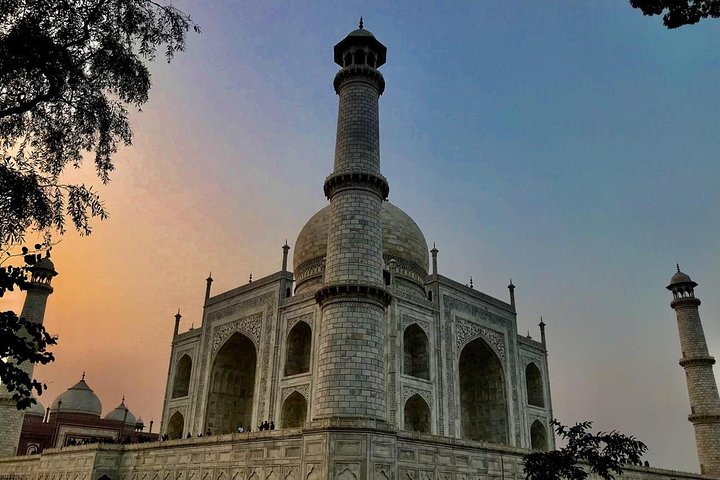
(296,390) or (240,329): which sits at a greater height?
(240,329)

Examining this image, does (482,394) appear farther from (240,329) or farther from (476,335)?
(240,329)

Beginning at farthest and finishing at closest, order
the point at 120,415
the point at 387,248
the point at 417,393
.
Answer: the point at 120,415, the point at 387,248, the point at 417,393

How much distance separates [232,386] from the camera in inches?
1027

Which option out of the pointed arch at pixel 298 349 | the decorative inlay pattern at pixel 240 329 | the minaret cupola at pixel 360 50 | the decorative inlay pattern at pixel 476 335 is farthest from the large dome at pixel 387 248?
the minaret cupola at pixel 360 50

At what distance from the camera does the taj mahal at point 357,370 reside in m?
11.9

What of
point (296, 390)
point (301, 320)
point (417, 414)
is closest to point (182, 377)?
point (301, 320)

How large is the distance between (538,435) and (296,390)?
1204 cm

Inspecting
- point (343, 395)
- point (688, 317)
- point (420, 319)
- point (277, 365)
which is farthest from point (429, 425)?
point (688, 317)

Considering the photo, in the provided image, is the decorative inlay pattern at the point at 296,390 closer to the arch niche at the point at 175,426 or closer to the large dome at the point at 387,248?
the large dome at the point at 387,248

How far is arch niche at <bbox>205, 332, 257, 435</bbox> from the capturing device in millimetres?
25078

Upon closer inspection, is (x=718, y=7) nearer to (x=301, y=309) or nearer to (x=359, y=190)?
(x=359, y=190)

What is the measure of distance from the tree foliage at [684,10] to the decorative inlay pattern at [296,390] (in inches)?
635

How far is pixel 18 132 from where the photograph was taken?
9.78 m

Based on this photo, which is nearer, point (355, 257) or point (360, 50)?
point (355, 257)
